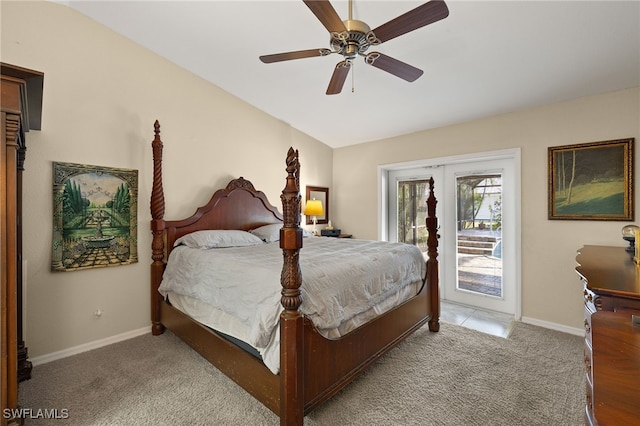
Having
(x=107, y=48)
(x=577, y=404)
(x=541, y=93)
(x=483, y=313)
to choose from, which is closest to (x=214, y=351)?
(x=577, y=404)

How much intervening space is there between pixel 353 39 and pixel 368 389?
93.6 inches

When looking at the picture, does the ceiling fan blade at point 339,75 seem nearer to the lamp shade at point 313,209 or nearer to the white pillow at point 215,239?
the white pillow at point 215,239

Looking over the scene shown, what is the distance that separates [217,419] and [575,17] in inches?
139

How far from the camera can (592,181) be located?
2904 mm

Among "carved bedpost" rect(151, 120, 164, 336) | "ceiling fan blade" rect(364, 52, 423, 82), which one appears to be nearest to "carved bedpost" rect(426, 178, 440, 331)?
"ceiling fan blade" rect(364, 52, 423, 82)

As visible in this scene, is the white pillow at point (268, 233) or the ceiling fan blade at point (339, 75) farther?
the white pillow at point (268, 233)

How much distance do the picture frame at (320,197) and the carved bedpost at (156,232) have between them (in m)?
2.39

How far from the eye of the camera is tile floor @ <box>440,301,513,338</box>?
3135mm

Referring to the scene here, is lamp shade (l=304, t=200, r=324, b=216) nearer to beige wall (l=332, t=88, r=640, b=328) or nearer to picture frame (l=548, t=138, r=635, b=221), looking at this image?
beige wall (l=332, t=88, r=640, b=328)

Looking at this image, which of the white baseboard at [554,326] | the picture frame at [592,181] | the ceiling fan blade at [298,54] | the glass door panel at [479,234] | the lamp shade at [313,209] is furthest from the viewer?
the lamp shade at [313,209]

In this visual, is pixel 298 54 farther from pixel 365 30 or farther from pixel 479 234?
pixel 479 234

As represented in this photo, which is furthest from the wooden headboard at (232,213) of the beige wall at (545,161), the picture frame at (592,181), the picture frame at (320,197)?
the picture frame at (592,181)

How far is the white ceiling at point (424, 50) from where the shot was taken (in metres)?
2.02

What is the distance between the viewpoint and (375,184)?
4.70 metres
